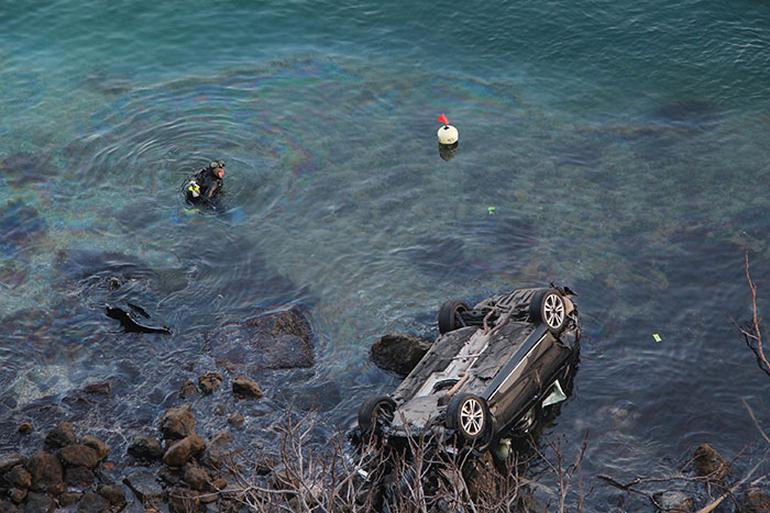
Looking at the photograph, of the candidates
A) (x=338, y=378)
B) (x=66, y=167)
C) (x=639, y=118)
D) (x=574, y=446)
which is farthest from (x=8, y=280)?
(x=639, y=118)

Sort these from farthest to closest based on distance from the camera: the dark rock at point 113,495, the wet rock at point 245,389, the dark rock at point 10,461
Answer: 1. the wet rock at point 245,389
2. the dark rock at point 10,461
3. the dark rock at point 113,495

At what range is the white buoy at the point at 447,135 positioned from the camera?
25.4 m

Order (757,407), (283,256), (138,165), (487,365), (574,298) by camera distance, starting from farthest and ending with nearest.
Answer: (138,165) → (283,256) → (574,298) → (757,407) → (487,365)

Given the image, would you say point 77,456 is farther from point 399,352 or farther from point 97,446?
point 399,352

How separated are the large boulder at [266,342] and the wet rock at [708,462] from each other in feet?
24.8

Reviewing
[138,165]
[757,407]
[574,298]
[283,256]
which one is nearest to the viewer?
[757,407]

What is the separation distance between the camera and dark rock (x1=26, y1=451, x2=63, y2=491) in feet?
51.1

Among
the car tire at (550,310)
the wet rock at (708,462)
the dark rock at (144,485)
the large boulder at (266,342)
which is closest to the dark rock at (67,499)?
the dark rock at (144,485)

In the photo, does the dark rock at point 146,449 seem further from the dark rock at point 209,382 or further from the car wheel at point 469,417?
the car wheel at point 469,417

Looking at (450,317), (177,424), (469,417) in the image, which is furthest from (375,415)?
(177,424)

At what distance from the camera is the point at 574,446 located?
17.1m

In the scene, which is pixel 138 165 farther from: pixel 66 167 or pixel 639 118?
pixel 639 118

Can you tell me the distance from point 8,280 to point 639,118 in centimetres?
1724

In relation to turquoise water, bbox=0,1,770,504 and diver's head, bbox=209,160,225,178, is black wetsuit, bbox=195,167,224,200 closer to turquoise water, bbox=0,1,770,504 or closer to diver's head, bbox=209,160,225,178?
diver's head, bbox=209,160,225,178
